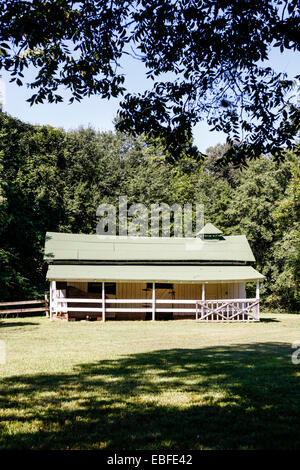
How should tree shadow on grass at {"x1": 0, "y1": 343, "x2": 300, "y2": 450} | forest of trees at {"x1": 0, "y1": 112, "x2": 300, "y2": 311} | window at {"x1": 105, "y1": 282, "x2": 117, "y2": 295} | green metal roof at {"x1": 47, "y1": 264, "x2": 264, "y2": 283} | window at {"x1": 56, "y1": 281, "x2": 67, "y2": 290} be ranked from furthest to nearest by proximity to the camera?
forest of trees at {"x1": 0, "y1": 112, "x2": 300, "y2": 311}
window at {"x1": 105, "y1": 282, "x2": 117, "y2": 295}
window at {"x1": 56, "y1": 281, "x2": 67, "y2": 290}
green metal roof at {"x1": 47, "y1": 264, "x2": 264, "y2": 283}
tree shadow on grass at {"x1": 0, "y1": 343, "x2": 300, "y2": 450}

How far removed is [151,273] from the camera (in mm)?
26859

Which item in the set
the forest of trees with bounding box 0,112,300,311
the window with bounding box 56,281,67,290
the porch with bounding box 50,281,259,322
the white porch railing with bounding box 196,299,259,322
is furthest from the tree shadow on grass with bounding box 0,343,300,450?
the forest of trees with bounding box 0,112,300,311

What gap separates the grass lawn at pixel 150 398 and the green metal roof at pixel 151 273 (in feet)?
41.1

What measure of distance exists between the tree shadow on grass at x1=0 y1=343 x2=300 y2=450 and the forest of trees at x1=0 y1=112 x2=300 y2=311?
21573mm

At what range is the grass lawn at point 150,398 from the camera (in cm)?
514

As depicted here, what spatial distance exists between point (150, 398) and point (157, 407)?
544 millimetres

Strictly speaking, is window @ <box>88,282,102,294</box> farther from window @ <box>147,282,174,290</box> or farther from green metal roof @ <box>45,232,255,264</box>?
window @ <box>147,282,174,290</box>

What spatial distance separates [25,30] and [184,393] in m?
6.74

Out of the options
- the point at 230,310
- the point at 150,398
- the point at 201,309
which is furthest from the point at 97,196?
the point at 150,398

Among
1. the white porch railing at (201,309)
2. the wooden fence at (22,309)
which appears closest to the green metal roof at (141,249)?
the wooden fence at (22,309)

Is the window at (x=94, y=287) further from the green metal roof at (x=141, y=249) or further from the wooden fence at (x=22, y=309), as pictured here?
the wooden fence at (x=22, y=309)

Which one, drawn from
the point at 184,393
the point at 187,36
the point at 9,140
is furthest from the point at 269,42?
the point at 9,140

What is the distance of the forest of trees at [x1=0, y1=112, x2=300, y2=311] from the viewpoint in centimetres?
3328
